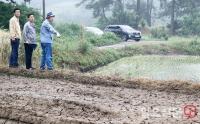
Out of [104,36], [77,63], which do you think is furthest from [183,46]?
[77,63]

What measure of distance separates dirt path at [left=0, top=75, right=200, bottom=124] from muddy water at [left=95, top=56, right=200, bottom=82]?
15.8 feet

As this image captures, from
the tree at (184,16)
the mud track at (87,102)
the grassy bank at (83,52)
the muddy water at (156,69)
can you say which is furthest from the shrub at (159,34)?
the mud track at (87,102)

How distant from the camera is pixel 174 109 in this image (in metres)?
10.4

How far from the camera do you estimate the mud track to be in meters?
9.65

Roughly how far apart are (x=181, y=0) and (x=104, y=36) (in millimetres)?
23007

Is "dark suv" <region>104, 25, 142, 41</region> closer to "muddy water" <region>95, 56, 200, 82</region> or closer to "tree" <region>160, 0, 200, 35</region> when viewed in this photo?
"tree" <region>160, 0, 200, 35</region>

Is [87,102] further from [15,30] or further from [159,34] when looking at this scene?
[159,34]

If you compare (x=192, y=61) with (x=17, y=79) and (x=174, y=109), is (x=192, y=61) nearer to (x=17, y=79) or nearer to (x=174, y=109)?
(x=17, y=79)

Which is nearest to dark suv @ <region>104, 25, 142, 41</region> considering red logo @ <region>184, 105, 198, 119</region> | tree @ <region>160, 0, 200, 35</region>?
tree @ <region>160, 0, 200, 35</region>

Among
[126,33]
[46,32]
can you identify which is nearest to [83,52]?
[46,32]

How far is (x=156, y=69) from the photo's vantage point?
2036cm

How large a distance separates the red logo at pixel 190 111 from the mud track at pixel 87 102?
8 cm

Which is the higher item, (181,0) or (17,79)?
(181,0)

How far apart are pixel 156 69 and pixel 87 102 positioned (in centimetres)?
963
